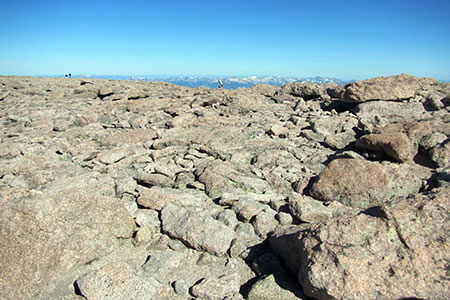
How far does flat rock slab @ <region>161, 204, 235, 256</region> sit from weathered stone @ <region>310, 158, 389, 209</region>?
2.50 meters

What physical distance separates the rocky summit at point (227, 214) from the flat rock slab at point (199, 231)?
0.07 ft

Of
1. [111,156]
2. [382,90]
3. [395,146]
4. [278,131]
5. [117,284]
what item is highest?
[382,90]

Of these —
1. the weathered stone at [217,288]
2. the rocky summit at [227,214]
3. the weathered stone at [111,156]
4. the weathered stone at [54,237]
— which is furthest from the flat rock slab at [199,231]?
the weathered stone at [111,156]

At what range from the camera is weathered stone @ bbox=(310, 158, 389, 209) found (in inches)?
231

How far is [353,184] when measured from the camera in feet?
19.6

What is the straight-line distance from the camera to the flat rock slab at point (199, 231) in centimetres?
497

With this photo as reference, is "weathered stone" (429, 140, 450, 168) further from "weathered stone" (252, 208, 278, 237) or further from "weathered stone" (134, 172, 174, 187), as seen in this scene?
"weathered stone" (134, 172, 174, 187)

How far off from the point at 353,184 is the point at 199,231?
141 inches

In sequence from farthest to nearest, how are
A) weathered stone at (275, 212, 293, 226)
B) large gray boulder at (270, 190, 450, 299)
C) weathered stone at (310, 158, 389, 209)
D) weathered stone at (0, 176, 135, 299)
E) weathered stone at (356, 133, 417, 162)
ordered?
weathered stone at (356, 133, 417, 162)
weathered stone at (310, 158, 389, 209)
weathered stone at (275, 212, 293, 226)
weathered stone at (0, 176, 135, 299)
large gray boulder at (270, 190, 450, 299)

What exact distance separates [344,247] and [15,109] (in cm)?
2131

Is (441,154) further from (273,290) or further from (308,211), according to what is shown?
(273,290)

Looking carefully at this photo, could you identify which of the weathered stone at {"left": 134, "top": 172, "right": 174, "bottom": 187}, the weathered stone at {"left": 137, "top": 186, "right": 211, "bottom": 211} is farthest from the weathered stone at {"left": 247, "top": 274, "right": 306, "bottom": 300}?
the weathered stone at {"left": 134, "top": 172, "right": 174, "bottom": 187}

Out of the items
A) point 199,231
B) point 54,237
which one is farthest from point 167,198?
point 54,237

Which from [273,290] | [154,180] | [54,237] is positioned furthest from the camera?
[154,180]
